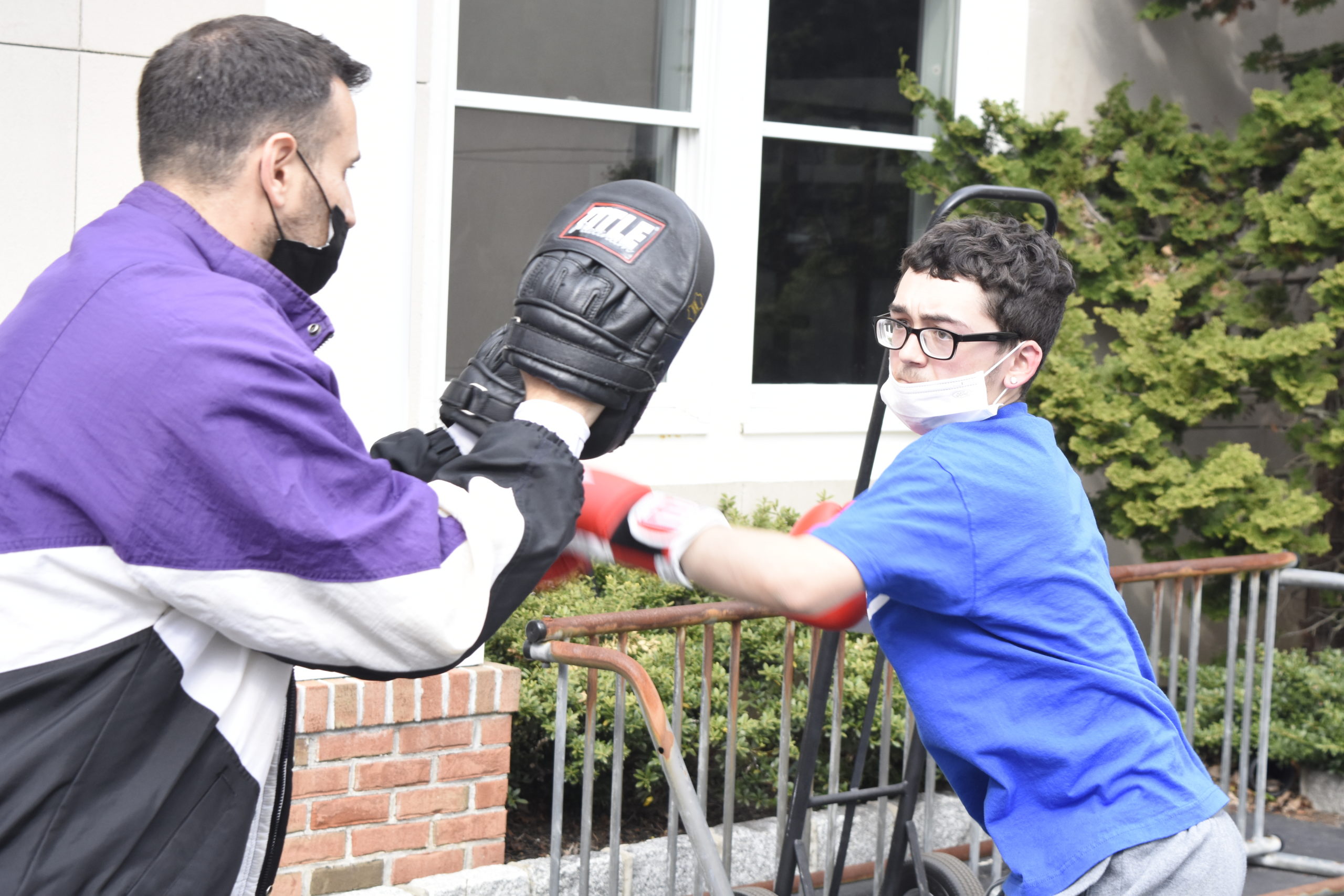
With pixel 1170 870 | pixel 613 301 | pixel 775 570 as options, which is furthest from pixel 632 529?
pixel 1170 870

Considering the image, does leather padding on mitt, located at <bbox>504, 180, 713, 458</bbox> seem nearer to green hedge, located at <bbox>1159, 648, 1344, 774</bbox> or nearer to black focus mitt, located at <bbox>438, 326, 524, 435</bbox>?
black focus mitt, located at <bbox>438, 326, 524, 435</bbox>

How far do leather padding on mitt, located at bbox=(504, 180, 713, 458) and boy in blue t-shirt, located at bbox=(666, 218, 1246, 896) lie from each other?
1.31 ft

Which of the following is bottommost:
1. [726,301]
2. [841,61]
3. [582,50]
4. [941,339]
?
[941,339]

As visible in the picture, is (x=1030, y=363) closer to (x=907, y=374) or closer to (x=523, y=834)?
(x=907, y=374)

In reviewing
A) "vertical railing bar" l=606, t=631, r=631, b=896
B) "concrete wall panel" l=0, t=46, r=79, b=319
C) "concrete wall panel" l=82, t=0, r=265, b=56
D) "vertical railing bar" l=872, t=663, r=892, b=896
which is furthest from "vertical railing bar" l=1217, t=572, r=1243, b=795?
"concrete wall panel" l=0, t=46, r=79, b=319

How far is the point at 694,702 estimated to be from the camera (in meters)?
4.59

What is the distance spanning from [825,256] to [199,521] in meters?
4.96

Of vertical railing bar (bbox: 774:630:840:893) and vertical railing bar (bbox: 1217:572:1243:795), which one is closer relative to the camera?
vertical railing bar (bbox: 774:630:840:893)

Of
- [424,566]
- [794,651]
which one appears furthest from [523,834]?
[424,566]

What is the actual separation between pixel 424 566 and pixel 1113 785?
4.46 feet

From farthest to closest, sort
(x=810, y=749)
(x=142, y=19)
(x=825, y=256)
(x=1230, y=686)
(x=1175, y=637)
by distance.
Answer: (x=825, y=256), (x=1230, y=686), (x=1175, y=637), (x=142, y=19), (x=810, y=749)

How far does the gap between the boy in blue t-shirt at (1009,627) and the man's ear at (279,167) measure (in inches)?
32.6

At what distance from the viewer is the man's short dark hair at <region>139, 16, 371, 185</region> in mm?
1705

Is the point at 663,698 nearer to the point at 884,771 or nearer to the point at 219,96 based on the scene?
the point at 884,771
